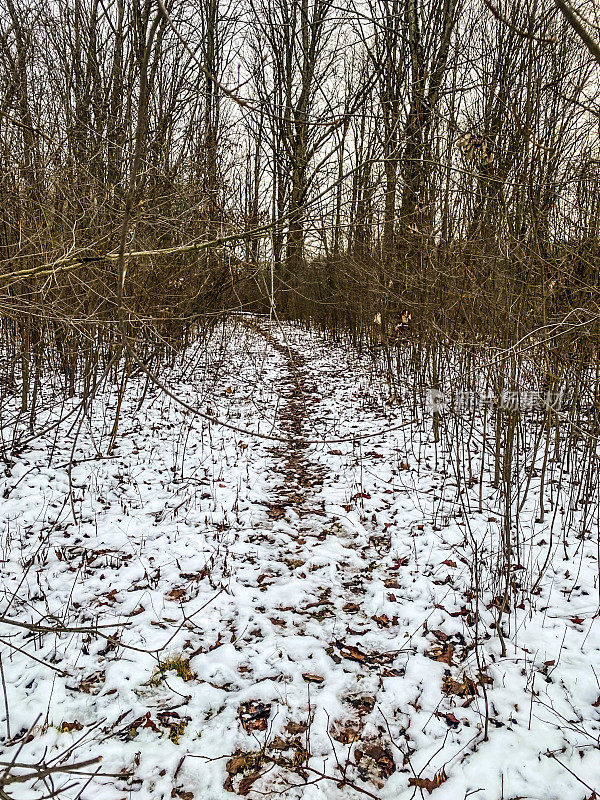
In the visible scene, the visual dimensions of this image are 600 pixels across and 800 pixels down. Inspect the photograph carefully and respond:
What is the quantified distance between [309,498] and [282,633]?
190 centimetres

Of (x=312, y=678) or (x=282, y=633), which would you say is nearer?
(x=312, y=678)

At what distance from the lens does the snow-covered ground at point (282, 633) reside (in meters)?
2.18

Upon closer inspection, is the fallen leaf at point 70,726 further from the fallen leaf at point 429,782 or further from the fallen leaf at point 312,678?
the fallen leaf at point 429,782

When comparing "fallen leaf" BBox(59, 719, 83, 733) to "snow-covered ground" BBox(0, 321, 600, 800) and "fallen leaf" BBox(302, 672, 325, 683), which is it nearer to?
"snow-covered ground" BBox(0, 321, 600, 800)

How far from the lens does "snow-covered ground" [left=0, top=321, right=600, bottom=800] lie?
2.18 metres

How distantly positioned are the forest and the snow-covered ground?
16 millimetres

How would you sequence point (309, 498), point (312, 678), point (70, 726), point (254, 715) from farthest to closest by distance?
1. point (309, 498)
2. point (312, 678)
3. point (254, 715)
4. point (70, 726)

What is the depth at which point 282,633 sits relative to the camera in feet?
10.1

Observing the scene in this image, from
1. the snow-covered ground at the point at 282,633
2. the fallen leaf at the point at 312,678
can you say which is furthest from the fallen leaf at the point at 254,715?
the fallen leaf at the point at 312,678

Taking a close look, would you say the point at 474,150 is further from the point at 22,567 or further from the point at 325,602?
the point at 22,567

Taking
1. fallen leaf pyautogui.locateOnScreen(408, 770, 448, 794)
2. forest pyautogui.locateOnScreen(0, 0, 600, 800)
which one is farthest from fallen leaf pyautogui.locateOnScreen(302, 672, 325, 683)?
fallen leaf pyautogui.locateOnScreen(408, 770, 448, 794)

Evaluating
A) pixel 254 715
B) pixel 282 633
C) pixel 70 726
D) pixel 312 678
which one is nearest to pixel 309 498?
pixel 282 633

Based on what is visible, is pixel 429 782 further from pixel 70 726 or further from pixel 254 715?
pixel 70 726

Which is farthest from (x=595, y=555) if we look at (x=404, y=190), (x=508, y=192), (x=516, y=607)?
(x=404, y=190)
